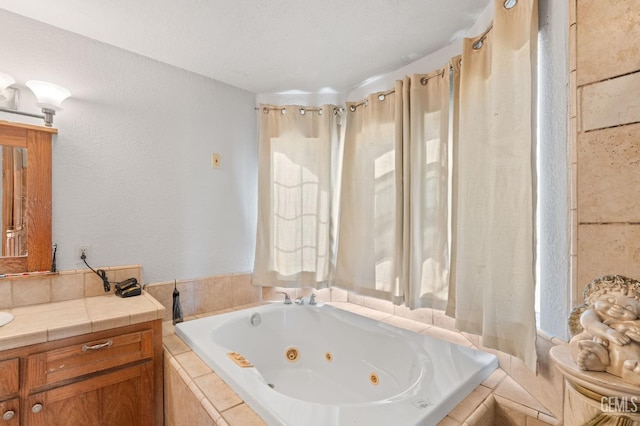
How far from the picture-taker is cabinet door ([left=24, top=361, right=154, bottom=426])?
1.20 metres

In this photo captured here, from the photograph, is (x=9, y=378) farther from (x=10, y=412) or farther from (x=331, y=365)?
(x=331, y=365)

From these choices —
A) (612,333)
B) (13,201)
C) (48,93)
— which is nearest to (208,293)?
(13,201)

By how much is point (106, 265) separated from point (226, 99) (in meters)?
1.42

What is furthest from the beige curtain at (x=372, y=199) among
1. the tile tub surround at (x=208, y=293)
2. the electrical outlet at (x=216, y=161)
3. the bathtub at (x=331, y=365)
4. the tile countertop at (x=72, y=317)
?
the tile countertop at (x=72, y=317)

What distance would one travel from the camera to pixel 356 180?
7.20 ft

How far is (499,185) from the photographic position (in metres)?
1.23

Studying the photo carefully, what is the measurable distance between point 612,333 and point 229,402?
1170mm

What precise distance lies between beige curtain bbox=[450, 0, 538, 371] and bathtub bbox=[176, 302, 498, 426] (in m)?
0.26

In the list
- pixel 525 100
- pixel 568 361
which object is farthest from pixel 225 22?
pixel 568 361

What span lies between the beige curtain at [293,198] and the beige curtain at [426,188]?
0.72 meters

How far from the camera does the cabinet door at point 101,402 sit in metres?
1.20

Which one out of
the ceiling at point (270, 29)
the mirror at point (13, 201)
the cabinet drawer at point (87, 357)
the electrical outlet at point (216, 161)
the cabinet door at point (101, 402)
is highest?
the ceiling at point (270, 29)

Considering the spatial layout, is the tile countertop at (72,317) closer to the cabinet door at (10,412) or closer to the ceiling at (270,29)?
the cabinet door at (10,412)

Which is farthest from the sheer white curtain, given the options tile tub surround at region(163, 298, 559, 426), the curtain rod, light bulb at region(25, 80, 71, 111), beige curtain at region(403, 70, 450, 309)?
light bulb at region(25, 80, 71, 111)
